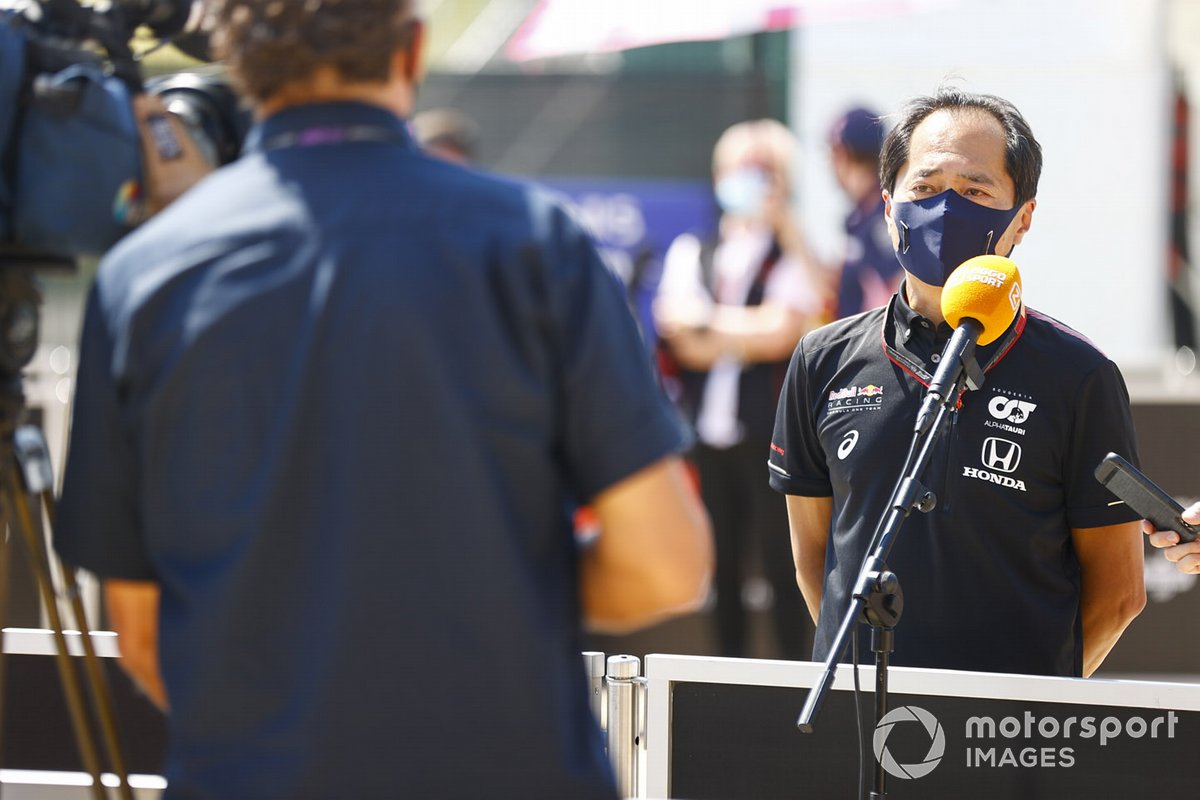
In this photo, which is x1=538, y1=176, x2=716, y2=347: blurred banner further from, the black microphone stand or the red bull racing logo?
the black microphone stand

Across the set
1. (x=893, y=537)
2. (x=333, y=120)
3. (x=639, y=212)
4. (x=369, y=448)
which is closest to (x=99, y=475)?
(x=369, y=448)

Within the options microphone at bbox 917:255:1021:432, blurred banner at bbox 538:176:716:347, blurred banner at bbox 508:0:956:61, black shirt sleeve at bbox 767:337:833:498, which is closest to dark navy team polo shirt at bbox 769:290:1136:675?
black shirt sleeve at bbox 767:337:833:498

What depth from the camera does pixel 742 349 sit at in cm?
595

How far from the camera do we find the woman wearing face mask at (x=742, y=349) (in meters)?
5.91

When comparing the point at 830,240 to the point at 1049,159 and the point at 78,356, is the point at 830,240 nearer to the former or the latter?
the point at 1049,159

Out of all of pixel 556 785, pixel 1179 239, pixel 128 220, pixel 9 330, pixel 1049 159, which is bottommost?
pixel 1179 239

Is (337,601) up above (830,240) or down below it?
above

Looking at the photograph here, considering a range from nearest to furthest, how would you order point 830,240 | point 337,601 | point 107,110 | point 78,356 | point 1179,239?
point 337,601 < point 78,356 < point 107,110 < point 830,240 < point 1179,239

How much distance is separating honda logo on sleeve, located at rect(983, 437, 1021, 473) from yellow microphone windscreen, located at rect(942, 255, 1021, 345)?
0.27 metres

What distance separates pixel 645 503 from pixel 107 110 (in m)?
0.96

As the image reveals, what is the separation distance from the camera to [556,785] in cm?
160

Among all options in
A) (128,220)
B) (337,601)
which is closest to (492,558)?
(337,601)

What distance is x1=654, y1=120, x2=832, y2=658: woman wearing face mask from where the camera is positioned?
5.91 m

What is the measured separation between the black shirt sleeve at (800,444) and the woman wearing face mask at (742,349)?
2901 millimetres
